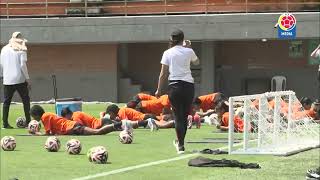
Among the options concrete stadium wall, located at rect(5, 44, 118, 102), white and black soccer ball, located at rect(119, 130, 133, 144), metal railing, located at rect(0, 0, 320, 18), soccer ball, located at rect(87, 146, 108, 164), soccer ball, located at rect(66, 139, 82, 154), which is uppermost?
metal railing, located at rect(0, 0, 320, 18)

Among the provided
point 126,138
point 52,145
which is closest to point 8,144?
point 52,145

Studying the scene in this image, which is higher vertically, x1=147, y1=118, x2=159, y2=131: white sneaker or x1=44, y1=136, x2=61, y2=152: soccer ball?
x1=44, y1=136, x2=61, y2=152: soccer ball

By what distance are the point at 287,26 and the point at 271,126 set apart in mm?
16920

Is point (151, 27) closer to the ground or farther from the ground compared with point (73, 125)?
farther from the ground

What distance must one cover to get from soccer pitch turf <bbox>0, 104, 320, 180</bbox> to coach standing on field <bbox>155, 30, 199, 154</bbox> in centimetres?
47

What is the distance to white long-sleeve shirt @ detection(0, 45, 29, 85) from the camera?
59.2 ft

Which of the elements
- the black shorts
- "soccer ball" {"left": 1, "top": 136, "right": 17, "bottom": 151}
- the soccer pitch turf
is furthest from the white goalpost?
"soccer ball" {"left": 1, "top": 136, "right": 17, "bottom": 151}

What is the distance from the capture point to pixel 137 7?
3167 centimetres

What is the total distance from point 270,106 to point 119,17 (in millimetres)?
18175

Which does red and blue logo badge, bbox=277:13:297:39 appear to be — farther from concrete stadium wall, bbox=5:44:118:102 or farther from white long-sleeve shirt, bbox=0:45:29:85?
white long-sleeve shirt, bbox=0:45:29:85

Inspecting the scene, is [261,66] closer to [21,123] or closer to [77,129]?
[21,123]

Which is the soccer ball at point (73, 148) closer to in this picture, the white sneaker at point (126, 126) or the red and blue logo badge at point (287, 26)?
the white sneaker at point (126, 126)

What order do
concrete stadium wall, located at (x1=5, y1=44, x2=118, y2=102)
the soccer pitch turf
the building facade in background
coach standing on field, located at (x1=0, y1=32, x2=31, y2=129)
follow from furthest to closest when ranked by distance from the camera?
1. concrete stadium wall, located at (x1=5, y1=44, x2=118, y2=102)
2. the building facade in background
3. coach standing on field, located at (x1=0, y1=32, x2=31, y2=129)
4. the soccer pitch turf

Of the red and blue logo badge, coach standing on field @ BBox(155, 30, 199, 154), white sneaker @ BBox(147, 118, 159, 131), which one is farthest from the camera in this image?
the red and blue logo badge
